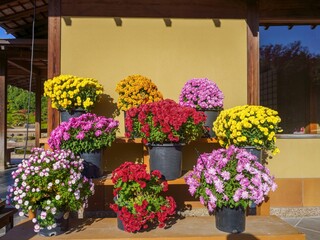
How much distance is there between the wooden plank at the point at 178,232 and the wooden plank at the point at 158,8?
258cm

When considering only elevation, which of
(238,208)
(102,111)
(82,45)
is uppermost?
(82,45)

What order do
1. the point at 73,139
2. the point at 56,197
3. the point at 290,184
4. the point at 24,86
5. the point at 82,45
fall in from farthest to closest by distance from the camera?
the point at 24,86
the point at 290,184
the point at 82,45
the point at 73,139
the point at 56,197

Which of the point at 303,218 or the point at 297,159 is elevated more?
the point at 297,159

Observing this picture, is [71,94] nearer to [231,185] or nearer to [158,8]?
[158,8]

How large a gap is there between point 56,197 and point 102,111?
1.75 metres

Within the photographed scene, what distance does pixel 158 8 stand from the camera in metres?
4.05

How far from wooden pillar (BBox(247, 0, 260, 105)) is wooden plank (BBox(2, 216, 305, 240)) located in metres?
1.73

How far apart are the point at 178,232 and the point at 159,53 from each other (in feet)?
7.67

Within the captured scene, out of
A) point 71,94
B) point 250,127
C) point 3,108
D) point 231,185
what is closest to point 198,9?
point 250,127

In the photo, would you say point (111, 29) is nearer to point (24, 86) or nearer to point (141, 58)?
point (141, 58)

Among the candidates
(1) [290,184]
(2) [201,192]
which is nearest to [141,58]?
(2) [201,192]

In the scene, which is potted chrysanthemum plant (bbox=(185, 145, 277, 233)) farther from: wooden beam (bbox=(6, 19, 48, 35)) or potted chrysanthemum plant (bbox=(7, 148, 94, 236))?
wooden beam (bbox=(6, 19, 48, 35))

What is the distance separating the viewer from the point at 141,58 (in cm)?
405

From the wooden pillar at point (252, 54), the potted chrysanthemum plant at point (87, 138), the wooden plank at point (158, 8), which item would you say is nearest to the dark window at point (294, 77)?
the wooden pillar at point (252, 54)
